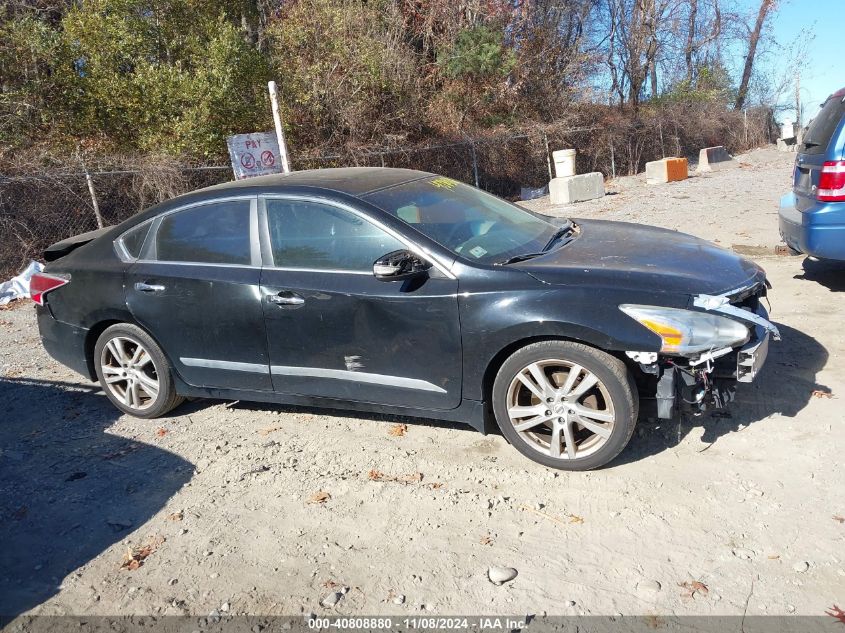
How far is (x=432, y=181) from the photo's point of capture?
4.94 m

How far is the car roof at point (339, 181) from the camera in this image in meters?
4.46

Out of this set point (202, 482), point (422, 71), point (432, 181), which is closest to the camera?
point (202, 482)

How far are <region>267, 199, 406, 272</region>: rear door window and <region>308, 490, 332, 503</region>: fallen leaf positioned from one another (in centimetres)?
131

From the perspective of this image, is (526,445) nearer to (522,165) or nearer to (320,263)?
(320,263)

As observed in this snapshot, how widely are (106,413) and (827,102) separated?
687 centimetres

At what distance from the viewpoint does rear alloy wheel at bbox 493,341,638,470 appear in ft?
11.8

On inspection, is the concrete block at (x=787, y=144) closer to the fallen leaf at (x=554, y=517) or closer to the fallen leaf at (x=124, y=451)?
the fallen leaf at (x=554, y=517)

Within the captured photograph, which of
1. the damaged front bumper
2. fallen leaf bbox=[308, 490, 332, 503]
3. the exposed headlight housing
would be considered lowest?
fallen leaf bbox=[308, 490, 332, 503]

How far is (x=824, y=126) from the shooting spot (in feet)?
20.3

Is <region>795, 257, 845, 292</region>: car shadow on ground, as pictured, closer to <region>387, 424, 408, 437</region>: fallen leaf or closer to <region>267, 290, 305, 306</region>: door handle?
<region>387, 424, 408, 437</region>: fallen leaf

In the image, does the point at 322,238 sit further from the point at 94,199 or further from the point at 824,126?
the point at 94,199

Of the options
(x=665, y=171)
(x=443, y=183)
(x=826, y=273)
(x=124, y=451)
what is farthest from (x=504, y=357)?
(x=665, y=171)

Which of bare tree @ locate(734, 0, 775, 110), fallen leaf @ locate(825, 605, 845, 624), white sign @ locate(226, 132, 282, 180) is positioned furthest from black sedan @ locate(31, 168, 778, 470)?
bare tree @ locate(734, 0, 775, 110)

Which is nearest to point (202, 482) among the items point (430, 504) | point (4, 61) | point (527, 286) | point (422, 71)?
point (430, 504)
